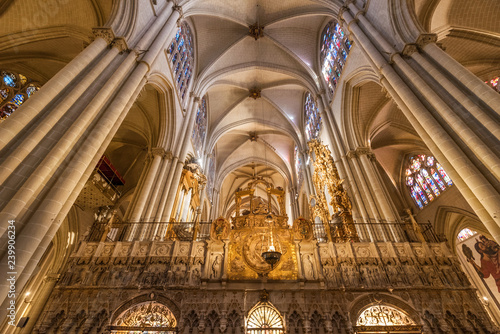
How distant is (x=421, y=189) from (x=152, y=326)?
60.6 feet

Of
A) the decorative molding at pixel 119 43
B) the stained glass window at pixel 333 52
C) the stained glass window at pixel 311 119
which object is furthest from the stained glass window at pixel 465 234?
the decorative molding at pixel 119 43

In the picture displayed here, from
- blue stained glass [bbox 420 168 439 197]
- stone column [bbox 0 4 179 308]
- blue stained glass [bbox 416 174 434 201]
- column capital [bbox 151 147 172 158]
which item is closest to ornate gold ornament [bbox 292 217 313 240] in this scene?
stone column [bbox 0 4 179 308]

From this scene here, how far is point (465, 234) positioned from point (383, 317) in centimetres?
1546

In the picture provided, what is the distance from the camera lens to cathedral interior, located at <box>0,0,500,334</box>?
18.1 ft

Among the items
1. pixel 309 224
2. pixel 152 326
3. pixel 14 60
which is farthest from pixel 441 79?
pixel 14 60

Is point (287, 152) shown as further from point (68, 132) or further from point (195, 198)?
point (68, 132)

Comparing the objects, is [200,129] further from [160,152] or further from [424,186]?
[424,186]

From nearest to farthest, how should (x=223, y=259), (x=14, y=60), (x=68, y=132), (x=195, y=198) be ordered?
1. (x=68, y=132)
2. (x=223, y=259)
3. (x=14, y=60)
4. (x=195, y=198)

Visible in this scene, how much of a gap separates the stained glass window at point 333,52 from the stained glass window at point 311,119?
92.6 inches

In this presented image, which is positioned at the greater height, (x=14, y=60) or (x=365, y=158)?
(x=14, y=60)

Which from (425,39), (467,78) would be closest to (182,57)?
(425,39)

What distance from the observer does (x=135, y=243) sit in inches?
292

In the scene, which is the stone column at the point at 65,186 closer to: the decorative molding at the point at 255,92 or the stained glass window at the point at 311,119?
the stained glass window at the point at 311,119

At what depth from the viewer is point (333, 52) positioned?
49.8 feet
